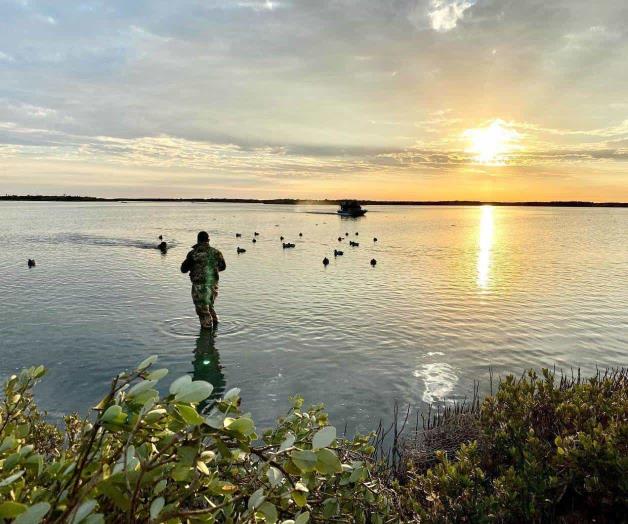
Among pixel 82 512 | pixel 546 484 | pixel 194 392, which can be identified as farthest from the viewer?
pixel 546 484

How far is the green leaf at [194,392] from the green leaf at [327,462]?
0.59 m

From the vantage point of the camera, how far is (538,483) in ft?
15.0

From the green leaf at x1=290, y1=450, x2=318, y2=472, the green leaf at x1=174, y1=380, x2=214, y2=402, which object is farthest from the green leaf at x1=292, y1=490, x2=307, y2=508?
the green leaf at x1=174, y1=380, x2=214, y2=402

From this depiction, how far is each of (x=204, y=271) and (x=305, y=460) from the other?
16.8 metres

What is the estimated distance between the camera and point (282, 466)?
2.38 metres

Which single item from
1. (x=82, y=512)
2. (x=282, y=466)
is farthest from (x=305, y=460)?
(x=82, y=512)

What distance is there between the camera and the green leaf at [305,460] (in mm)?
1921

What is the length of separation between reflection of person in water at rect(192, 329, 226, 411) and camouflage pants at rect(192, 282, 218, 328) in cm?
68

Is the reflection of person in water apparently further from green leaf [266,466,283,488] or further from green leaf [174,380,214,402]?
green leaf [174,380,214,402]

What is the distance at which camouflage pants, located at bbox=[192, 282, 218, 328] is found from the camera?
18.4 m

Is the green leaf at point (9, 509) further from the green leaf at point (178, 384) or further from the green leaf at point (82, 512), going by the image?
the green leaf at point (178, 384)

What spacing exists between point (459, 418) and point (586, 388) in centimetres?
360

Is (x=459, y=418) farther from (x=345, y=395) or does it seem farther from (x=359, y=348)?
(x=359, y=348)

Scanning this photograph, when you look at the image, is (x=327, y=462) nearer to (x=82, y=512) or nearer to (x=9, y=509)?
(x=82, y=512)
